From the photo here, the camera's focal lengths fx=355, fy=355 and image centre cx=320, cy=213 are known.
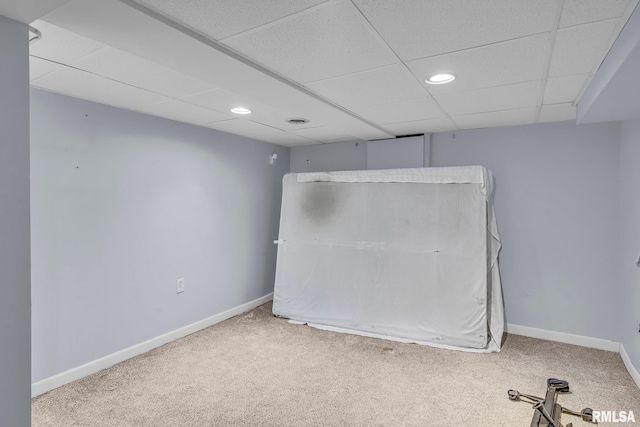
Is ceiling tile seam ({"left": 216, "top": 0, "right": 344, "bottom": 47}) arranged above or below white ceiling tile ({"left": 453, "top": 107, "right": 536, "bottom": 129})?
below

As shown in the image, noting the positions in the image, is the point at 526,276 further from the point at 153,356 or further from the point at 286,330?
the point at 153,356

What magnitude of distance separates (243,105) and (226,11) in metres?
1.48

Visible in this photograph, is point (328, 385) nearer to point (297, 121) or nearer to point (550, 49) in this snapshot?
point (297, 121)

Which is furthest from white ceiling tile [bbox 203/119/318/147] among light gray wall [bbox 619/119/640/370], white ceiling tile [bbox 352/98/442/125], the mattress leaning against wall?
light gray wall [bbox 619/119/640/370]

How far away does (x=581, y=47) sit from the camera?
1697 mm

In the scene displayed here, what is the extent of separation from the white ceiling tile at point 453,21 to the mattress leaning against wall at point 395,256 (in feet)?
5.86

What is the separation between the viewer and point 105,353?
2.84 metres

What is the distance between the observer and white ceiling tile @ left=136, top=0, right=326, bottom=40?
4.38 ft

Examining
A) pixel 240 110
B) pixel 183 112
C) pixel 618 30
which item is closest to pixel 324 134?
pixel 240 110

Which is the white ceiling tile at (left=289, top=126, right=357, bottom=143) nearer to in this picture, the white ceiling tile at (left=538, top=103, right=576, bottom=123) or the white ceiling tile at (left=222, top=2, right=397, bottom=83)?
the white ceiling tile at (left=222, top=2, right=397, bottom=83)

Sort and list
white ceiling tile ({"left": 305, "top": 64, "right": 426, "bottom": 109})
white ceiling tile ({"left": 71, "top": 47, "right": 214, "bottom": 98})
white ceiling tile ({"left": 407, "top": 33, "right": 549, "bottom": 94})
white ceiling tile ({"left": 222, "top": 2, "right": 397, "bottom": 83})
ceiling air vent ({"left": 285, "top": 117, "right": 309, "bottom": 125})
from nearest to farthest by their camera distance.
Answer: white ceiling tile ({"left": 222, "top": 2, "right": 397, "bottom": 83})
white ceiling tile ({"left": 407, "top": 33, "right": 549, "bottom": 94})
white ceiling tile ({"left": 71, "top": 47, "right": 214, "bottom": 98})
white ceiling tile ({"left": 305, "top": 64, "right": 426, "bottom": 109})
ceiling air vent ({"left": 285, "top": 117, "right": 309, "bottom": 125})

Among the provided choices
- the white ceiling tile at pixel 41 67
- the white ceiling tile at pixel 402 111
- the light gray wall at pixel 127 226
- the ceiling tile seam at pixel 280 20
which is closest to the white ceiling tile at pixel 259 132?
the light gray wall at pixel 127 226

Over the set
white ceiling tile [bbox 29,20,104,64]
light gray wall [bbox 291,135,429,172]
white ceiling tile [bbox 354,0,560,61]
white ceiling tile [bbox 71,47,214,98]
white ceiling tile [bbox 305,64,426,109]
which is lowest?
light gray wall [bbox 291,135,429,172]

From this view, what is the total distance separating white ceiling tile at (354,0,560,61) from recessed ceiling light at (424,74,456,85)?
0.38 m
